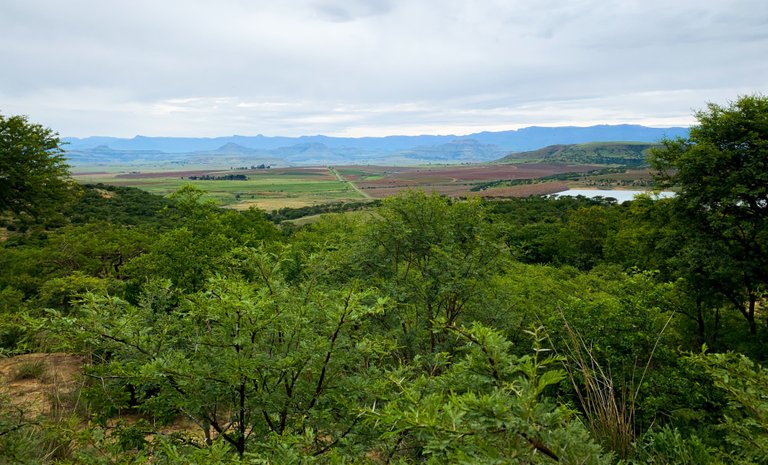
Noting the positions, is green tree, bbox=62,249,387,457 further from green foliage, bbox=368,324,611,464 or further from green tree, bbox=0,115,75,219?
green tree, bbox=0,115,75,219

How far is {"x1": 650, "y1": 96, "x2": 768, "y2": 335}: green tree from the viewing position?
13.8 m

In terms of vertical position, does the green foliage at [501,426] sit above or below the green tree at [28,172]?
below

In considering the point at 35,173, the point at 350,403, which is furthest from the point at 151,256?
the point at 350,403

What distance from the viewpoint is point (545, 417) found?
2.98 metres

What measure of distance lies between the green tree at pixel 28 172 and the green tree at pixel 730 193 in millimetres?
26165

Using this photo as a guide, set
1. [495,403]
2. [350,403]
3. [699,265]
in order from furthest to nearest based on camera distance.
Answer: [699,265] < [350,403] < [495,403]

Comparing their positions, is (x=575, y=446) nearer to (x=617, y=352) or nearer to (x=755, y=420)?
(x=755, y=420)

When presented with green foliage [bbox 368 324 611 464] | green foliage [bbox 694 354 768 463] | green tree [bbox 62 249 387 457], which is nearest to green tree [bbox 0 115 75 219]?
green tree [bbox 62 249 387 457]

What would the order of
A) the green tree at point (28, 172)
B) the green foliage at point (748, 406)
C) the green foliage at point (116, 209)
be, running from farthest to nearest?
the green foliage at point (116, 209)
the green tree at point (28, 172)
the green foliage at point (748, 406)

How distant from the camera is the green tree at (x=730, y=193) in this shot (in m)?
13.8

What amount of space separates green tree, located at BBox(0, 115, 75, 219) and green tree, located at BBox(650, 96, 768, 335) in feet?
85.8

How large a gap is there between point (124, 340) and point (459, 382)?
13.2 feet

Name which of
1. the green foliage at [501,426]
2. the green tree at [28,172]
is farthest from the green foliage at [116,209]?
the green foliage at [501,426]

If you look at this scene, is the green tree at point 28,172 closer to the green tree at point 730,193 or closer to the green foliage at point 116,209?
the green foliage at point 116,209
